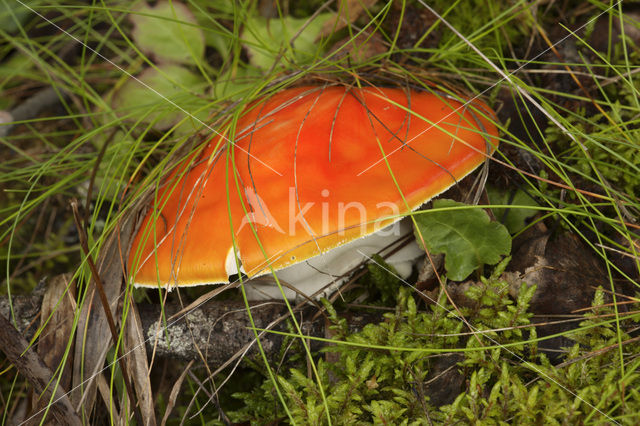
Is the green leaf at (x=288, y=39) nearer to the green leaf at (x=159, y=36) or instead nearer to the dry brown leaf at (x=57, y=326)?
the green leaf at (x=159, y=36)

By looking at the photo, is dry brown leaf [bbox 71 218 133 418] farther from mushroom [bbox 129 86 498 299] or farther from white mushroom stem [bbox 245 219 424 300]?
white mushroom stem [bbox 245 219 424 300]

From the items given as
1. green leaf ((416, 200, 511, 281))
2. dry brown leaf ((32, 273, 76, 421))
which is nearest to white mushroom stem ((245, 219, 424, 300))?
green leaf ((416, 200, 511, 281))

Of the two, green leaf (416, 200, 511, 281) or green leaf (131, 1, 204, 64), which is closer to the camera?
green leaf (416, 200, 511, 281)

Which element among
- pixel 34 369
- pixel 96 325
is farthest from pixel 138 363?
pixel 34 369

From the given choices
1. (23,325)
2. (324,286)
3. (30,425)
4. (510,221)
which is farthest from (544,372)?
(23,325)

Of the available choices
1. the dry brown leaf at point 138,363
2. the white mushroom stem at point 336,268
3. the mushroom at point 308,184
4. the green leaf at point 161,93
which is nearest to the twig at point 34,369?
the dry brown leaf at point 138,363

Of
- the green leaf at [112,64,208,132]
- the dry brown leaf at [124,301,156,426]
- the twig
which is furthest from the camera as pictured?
the green leaf at [112,64,208,132]
